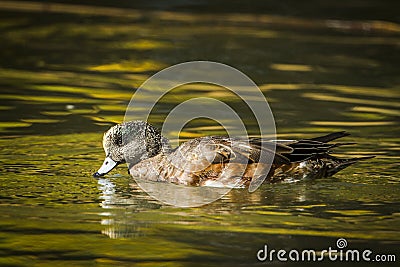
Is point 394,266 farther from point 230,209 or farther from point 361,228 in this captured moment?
point 230,209

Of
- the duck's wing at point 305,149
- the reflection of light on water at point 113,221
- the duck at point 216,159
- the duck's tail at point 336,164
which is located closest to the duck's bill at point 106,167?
the duck at point 216,159

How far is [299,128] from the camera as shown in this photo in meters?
9.62

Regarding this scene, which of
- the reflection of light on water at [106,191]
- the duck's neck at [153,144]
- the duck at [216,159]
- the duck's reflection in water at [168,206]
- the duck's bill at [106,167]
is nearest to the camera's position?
the duck's reflection in water at [168,206]

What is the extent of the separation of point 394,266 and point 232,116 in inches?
182

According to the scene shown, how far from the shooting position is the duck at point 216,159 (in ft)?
24.7

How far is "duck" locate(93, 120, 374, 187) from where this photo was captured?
7.53m

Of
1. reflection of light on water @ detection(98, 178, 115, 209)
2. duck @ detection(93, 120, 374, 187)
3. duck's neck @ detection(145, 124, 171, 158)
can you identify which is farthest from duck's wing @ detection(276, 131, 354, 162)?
reflection of light on water @ detection(98, 178, 115, 209)

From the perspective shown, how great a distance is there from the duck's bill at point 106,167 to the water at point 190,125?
8 cm

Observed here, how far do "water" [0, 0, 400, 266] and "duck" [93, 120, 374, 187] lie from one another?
126mm

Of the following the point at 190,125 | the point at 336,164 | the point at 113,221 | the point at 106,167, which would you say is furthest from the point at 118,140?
the point at 190,125

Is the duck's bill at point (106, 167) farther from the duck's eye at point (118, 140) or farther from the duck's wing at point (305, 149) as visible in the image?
the duck's wing at point (305, 149)

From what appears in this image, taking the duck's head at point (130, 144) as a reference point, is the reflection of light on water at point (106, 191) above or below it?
below

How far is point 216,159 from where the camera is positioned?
751 cm

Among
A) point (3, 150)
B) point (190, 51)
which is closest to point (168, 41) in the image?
point (190, 51)
